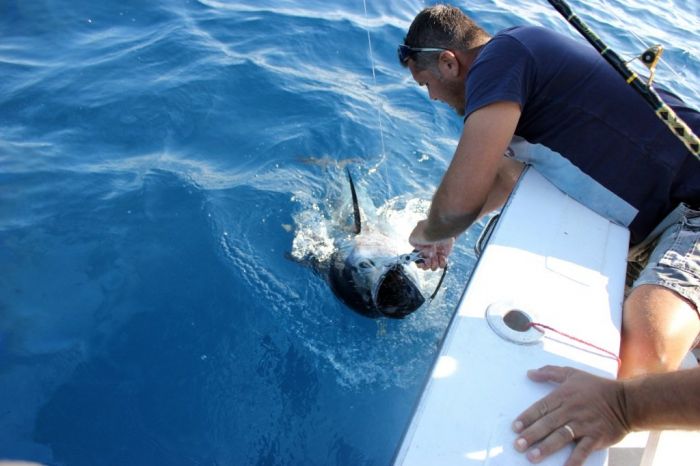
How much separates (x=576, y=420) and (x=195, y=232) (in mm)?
2949

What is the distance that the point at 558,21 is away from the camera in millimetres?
7918

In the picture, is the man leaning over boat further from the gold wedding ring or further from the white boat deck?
the gold wedding ring

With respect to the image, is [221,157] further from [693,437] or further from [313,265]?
[693,437]

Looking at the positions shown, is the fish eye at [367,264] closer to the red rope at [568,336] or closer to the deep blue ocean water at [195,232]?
the deep blue ocean water at [195,232]

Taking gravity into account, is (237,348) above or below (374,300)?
below

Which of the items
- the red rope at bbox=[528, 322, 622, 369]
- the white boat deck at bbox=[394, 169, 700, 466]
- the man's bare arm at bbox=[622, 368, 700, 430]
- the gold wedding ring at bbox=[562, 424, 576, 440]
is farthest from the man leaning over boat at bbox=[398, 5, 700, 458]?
the gold wedding ring at bbox=[562, 424, 576, 440]

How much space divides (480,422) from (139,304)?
2.45 metres

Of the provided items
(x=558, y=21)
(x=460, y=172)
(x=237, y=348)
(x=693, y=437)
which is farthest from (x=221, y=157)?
(x=558, y=21)

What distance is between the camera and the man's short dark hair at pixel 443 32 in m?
2.55

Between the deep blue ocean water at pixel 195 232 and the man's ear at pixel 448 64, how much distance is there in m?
1.57

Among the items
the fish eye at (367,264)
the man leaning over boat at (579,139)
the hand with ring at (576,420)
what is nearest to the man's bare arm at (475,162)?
the man leaning over boat at (579,139)

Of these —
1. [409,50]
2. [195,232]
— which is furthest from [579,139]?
[195,232]

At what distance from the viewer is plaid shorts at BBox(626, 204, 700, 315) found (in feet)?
6.61

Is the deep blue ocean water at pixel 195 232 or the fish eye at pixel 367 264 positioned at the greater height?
the fish eye at pixel 367 264
